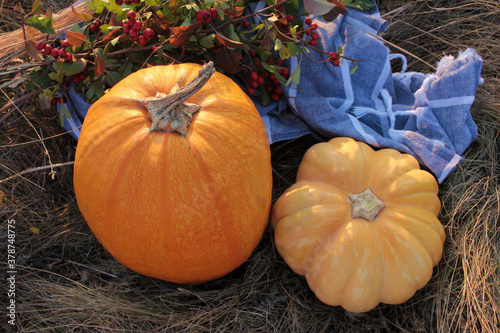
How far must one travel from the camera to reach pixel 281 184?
224 centimetres

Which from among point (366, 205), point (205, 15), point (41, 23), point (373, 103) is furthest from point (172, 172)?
point (373, 103)

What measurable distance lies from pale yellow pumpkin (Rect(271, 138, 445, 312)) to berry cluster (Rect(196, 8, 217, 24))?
2.60 feet

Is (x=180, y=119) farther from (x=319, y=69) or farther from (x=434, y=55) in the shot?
(x=434, y=55)

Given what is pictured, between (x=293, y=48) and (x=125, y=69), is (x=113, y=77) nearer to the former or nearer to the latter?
(x=125, y=69)

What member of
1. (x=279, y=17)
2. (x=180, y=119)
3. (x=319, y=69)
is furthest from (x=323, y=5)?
(x=180, y=119)

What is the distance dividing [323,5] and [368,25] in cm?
78

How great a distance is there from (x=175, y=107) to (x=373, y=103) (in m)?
1.27

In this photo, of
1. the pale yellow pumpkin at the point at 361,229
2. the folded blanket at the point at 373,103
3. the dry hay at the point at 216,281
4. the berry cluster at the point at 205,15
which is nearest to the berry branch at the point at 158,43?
the berry cluster at the point at 205,15

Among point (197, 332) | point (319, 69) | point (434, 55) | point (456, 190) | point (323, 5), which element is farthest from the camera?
point (434, 55)

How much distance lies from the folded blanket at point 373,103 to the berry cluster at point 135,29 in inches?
18.7

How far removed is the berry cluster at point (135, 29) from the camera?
1703 mm

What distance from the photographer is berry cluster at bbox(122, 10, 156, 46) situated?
1.70 metres

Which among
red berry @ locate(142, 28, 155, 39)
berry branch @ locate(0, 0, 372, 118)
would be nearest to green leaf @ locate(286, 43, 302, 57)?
berry branch @ locate(0, 0, 372, 118)

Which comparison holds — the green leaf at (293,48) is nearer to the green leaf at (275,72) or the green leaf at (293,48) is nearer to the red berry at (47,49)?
the green leaf at (275,72)
